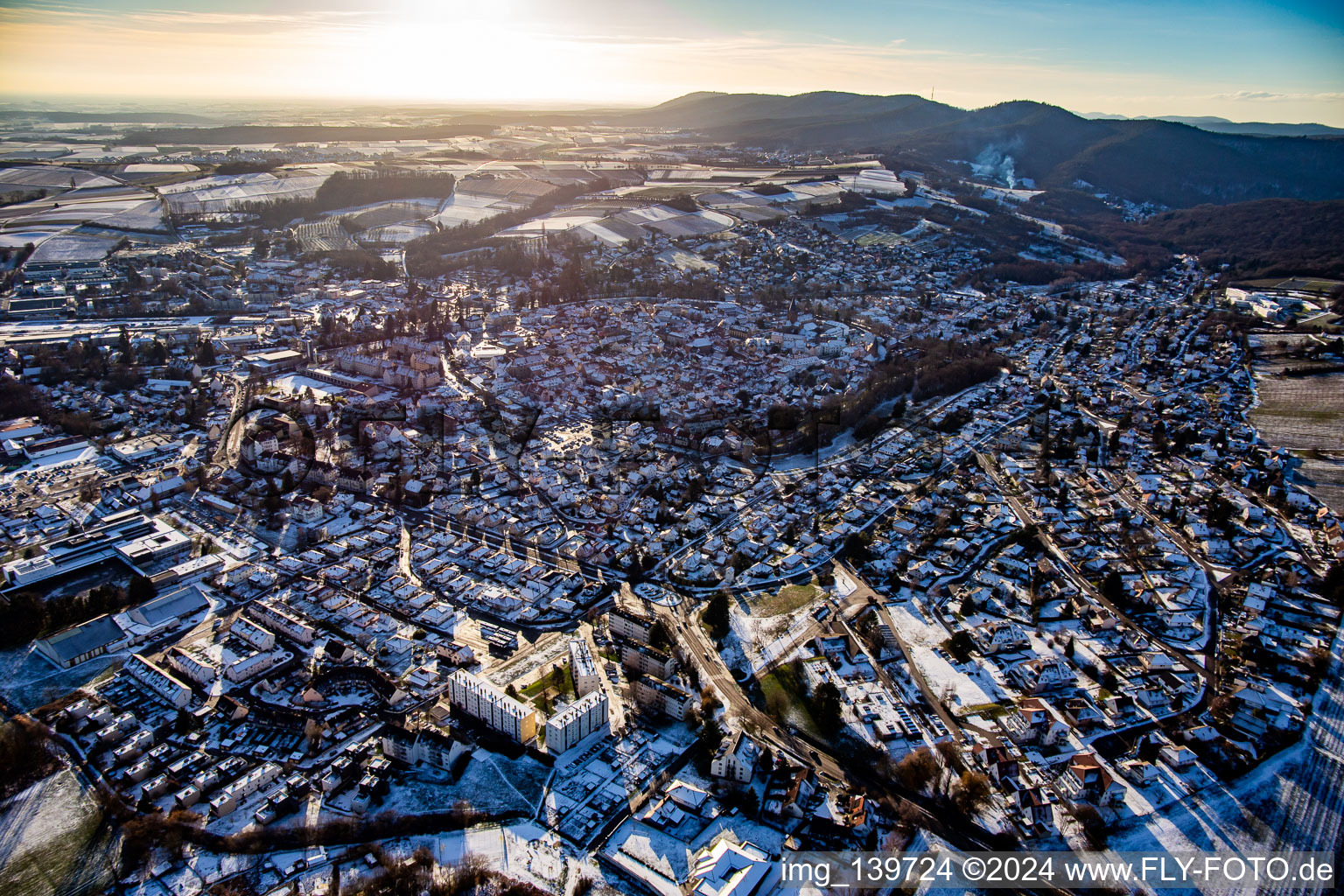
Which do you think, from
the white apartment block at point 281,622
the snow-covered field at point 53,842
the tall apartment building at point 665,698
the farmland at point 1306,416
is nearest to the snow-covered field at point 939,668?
the tall apartment building at point 665,698

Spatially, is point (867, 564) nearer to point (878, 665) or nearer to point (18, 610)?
point (878, 665)

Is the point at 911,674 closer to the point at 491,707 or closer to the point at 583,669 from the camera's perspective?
the point at 583,669

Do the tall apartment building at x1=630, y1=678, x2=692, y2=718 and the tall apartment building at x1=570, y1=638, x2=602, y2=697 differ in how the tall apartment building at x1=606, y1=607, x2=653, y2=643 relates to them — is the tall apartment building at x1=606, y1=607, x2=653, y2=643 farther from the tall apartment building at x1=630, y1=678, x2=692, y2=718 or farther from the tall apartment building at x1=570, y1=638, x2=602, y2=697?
the tall apartment building at x1=630, y1=678, x2=692, y2=718

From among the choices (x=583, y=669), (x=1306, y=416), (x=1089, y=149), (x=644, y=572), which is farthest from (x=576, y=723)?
(x=1089, y=149)

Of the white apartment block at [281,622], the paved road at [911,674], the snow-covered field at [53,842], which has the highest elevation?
the paved road at [911,674]

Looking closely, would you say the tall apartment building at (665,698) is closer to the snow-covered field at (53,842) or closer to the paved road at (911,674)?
the paved road at (911,674)
